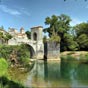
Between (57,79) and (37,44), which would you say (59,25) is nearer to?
(37,44)

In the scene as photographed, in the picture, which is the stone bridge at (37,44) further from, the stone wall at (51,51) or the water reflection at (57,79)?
the water reflection at (57,79)

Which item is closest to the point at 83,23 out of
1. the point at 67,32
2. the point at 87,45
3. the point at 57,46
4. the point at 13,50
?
the point at 87,45

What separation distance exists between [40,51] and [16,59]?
16.9m

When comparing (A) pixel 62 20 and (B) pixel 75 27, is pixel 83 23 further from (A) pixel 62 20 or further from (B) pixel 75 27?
(A) pixel 62 20

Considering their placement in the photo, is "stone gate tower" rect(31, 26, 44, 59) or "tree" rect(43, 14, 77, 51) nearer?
"stone gate tower" rect(31, 26, 44, 59)

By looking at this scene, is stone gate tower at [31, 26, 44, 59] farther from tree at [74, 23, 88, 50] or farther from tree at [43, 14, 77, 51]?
tree at [74, 23, 88, 50]

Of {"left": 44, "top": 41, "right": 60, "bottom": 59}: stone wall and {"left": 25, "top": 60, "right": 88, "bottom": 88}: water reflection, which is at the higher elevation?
{"left": 44, "top": 41, "right": 60, "bottom": 59}: stone wall

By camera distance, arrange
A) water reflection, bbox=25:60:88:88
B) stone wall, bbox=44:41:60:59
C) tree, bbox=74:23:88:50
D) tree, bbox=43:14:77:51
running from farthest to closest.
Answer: tree, bbox=74:23:88:50 < tree, bbox=43:14:77:51 < stone wall, bbox=44:41:60:59 < water reflection, bbox=25:60:88:88

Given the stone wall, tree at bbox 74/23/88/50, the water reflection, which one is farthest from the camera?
tree at bbox 74/23/88/50

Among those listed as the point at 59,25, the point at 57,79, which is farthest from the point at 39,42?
the point at 57,79

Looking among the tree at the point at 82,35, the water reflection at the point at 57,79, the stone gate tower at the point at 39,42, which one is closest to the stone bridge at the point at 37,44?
the stone gate tower at the point at 39,42

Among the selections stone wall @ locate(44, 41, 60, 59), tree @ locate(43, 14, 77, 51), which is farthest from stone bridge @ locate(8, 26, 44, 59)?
tree @ locate(43, 14, 77, 51)

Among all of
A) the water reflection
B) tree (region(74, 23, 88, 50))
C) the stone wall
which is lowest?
the water reflection

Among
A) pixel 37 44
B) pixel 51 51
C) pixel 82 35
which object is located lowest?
pixel 51 51
